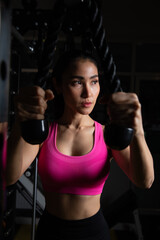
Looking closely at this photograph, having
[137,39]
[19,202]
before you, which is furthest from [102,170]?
[137,39]

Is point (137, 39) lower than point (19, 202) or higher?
higher

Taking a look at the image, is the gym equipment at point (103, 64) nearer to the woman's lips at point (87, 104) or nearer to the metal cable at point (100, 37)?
the metal cable at point (100, 37)

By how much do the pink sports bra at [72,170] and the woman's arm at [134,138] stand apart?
0.26 feet

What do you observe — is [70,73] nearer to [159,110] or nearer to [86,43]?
[86,43]

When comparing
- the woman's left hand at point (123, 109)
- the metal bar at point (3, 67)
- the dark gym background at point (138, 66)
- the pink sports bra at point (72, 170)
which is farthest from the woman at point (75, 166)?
the dark gym background at point (138, 66)

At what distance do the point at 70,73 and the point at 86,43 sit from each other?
28cm

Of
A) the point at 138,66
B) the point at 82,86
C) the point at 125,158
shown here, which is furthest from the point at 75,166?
the point at 138,66

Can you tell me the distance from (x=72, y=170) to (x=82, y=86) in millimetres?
286

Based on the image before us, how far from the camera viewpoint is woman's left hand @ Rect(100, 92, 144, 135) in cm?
41

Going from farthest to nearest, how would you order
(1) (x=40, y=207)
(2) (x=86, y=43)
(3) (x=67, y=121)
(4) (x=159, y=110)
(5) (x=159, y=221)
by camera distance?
(4) (x=159, y=110) → (5) (x=159, y=221) → (1) (x=40, y=207) → (2) (x=86, y=43) → (3) (x=67, y=121)

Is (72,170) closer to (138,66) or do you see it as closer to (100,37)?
(100,37)

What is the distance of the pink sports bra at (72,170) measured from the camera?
752 mm

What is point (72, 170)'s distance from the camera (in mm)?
755

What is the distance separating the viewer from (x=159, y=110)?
10.5 feet
